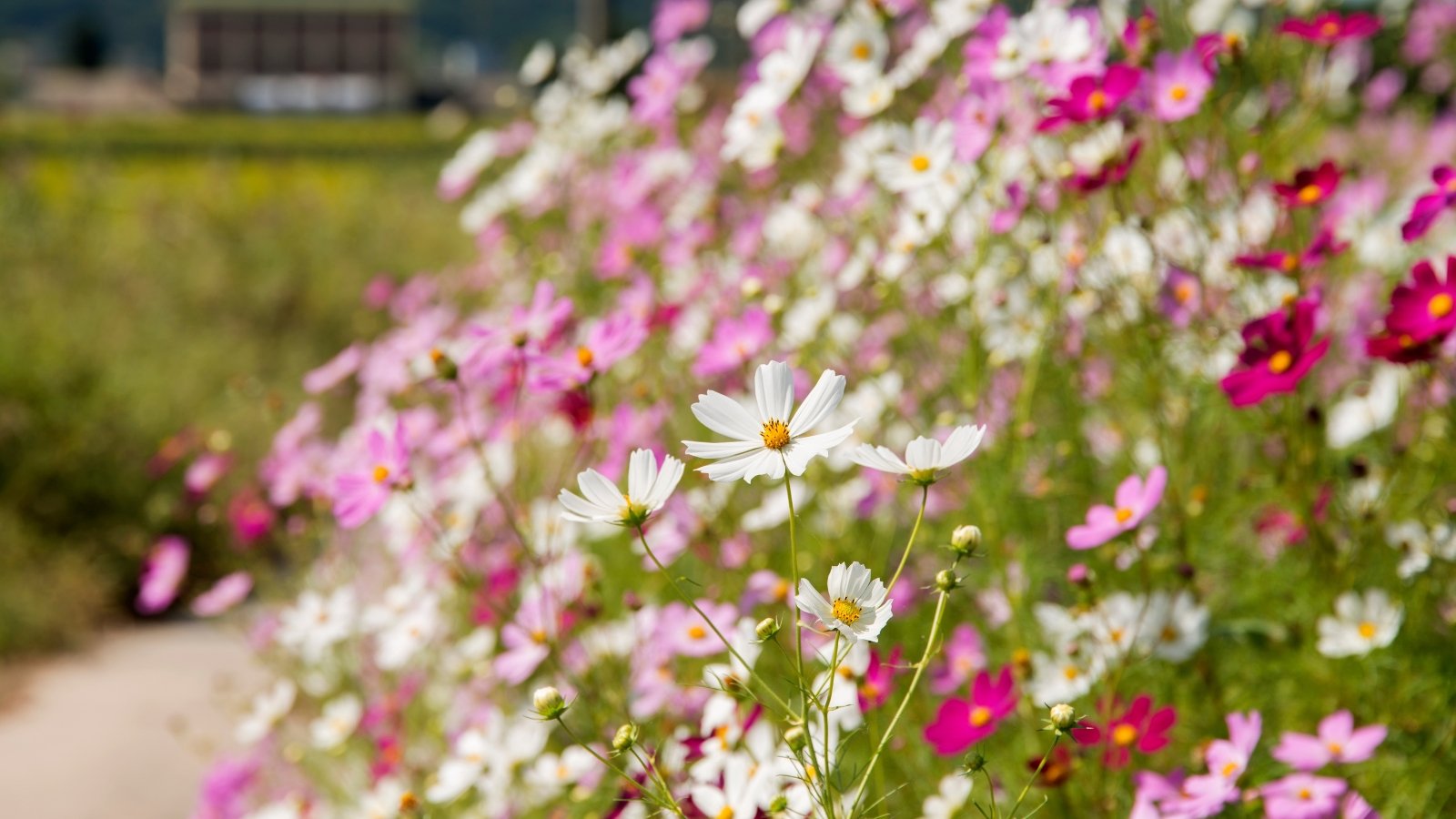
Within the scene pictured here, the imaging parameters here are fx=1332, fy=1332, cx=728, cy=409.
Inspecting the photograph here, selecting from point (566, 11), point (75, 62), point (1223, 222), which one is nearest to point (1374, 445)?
point (1223, 222)

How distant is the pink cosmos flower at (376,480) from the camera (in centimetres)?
123

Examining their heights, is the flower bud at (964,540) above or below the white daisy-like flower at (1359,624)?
above

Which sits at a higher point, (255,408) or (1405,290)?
(1405,290)

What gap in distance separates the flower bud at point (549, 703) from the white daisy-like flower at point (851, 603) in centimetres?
16

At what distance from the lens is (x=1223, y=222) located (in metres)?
1.64

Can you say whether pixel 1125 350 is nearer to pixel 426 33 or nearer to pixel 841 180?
pixel 841 180

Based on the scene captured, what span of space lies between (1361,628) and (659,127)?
1.67m

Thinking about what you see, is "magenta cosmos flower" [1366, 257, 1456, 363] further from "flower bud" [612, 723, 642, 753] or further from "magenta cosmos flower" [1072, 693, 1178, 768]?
"flower bud" [612, 723, 642, 753]

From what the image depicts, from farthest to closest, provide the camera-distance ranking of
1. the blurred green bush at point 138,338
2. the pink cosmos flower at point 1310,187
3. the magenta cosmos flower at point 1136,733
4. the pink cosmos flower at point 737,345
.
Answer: the blurred green bush at point 138,338, the pink cosmos flower at point 737,345, the pink cosmos flower at point 1310,187, the magenta cosmos flower at point 1136,733

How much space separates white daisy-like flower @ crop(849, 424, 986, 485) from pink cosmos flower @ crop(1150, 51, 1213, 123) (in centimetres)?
75

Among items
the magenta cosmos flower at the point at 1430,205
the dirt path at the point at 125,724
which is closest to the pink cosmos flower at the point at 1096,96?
the magenta cosmos flower at the point at 1430,205

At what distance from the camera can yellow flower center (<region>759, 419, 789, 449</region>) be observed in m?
0.78

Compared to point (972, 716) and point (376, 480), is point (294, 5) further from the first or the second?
point (972, 716)

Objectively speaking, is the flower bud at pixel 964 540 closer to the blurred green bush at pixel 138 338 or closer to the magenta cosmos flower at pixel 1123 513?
the magenta cosmos flower at pixel 1123 513
